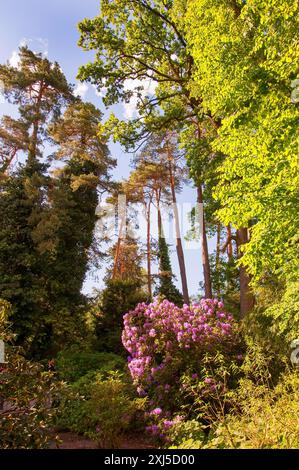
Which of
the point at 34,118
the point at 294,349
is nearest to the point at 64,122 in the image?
the point at 34,118

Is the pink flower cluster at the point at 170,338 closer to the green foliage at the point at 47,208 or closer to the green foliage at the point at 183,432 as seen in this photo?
the green foliage at the point at 183,432

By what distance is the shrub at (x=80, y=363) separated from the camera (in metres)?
12.1

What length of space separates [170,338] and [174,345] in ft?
0.94

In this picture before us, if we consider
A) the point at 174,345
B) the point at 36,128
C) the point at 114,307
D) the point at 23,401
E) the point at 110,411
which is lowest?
the point at 110,411

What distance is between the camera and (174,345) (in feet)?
27.9

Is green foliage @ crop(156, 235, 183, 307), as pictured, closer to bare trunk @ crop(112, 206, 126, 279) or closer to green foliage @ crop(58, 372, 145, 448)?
bare trunk @ crop(112, 206, 126, 279)

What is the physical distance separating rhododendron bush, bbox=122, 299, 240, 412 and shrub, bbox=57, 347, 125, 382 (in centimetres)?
322

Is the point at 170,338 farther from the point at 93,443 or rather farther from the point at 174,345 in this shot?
the point at 93,443

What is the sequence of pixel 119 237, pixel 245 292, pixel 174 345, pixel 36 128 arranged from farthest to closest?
1. pixel 119 237
2. pixel 36 128
3. pixel 245 292
4. pixel 174 345

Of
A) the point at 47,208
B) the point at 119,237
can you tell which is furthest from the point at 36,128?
the point at 119,237

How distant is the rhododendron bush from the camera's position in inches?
315

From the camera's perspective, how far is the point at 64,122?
18.7m

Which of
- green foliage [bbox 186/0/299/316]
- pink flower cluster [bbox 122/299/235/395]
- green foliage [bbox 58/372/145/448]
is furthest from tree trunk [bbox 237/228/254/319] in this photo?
green foliage [bbox 58/372/145/448]

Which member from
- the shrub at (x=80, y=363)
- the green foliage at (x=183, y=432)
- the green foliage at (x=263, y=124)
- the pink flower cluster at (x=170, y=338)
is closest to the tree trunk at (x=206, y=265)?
the shrub at (x=80, y=363)
